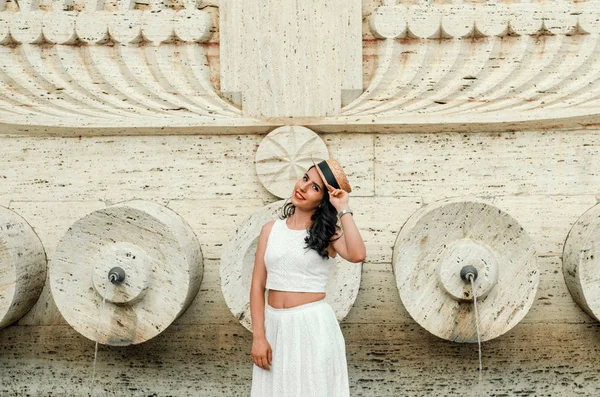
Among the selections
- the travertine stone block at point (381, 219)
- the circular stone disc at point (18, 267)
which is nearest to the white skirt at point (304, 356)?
the travertine stone block at point (381, 219)

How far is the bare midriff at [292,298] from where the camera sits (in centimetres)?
363

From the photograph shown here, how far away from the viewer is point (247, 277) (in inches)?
187

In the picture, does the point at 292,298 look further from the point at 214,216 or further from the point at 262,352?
the point at 214,216

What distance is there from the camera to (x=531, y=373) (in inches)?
193

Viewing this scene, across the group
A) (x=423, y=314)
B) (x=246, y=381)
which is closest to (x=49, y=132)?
(x=246, y=381)

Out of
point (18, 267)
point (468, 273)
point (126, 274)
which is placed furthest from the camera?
point (18, 267)

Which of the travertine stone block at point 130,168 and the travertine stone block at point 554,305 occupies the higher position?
the travertine stone block at point 130,168

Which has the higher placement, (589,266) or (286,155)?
(286,155)

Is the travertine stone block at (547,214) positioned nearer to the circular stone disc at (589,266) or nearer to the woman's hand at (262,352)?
the circular stone disc at (589,266)

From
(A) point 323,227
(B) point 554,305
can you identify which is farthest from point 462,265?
(A) point 323,227

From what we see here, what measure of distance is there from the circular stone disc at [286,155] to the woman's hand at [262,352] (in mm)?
1441

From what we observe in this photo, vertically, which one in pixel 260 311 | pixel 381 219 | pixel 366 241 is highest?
pixel 381 219

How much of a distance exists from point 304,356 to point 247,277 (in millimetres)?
1222

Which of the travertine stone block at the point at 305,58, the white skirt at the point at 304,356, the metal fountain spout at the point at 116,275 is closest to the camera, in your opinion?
the white skirt at the point at 304,356
